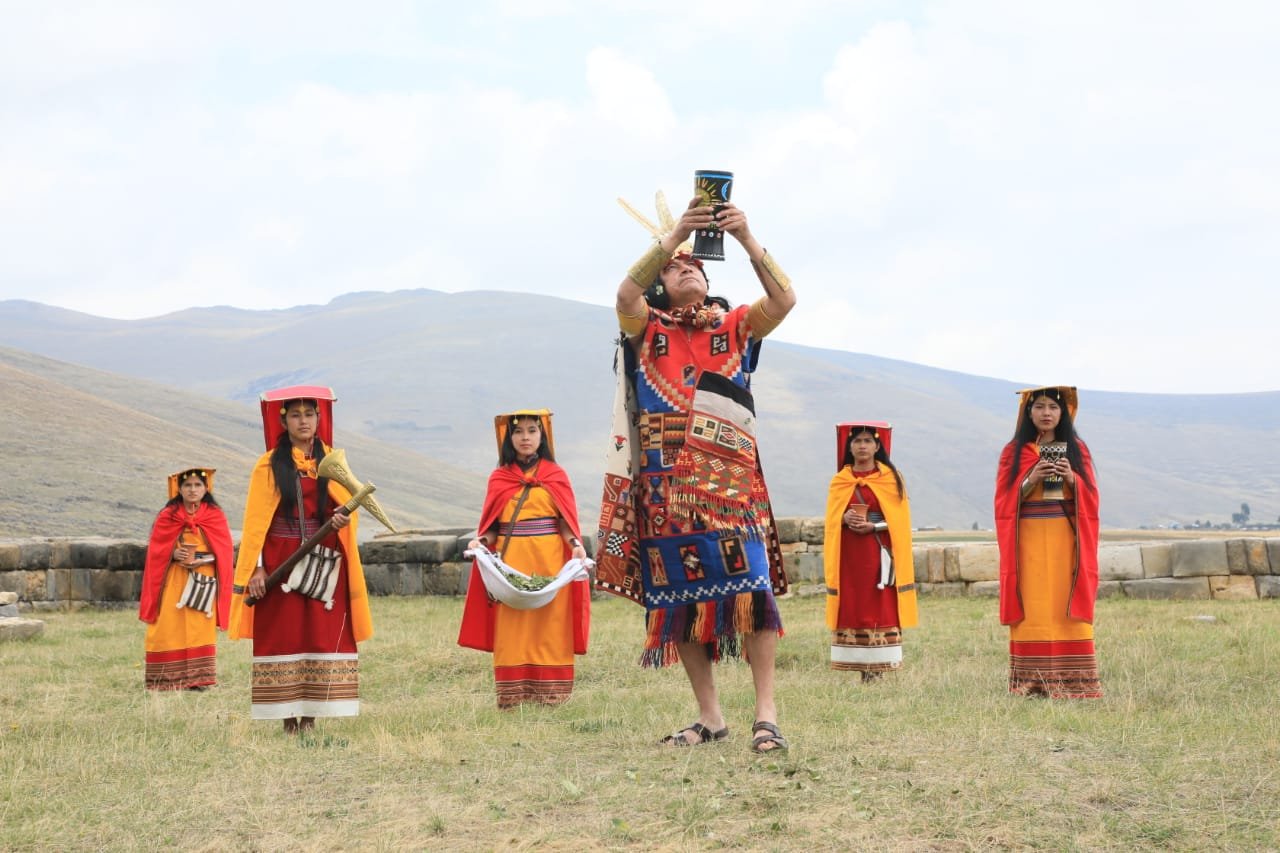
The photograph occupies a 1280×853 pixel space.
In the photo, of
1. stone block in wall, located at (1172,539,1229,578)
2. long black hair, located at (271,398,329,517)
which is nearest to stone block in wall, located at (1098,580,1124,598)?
stone block in wall, located at (1172,539,1229,578)

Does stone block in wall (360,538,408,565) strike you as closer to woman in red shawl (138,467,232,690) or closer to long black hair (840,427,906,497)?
woman in red shawl (138,467,232,690)

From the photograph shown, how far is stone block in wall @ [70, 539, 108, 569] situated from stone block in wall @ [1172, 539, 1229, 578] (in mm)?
14092

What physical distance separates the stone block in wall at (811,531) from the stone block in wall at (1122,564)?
3653mm

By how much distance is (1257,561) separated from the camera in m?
16.1

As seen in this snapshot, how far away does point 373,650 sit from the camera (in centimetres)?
1288

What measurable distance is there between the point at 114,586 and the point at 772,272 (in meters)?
15.7

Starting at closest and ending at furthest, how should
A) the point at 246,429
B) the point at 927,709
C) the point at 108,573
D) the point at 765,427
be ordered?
the point at 927,709 → the point at 108,573 → the point at 246,429 → the point at 765,427

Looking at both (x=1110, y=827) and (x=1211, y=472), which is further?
(x=1211, y=472)

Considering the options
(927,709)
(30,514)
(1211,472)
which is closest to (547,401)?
(1211,472)

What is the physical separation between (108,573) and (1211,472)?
572 ft

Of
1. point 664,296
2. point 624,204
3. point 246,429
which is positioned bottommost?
point 664,296

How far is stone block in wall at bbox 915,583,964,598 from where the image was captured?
57.3 feet

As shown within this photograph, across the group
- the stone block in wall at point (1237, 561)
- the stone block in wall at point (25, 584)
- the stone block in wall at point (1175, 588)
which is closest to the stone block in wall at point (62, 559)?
the stone block in wall at point (25, 584)

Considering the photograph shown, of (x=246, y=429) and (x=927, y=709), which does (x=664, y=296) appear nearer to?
(x=927, y=709)
